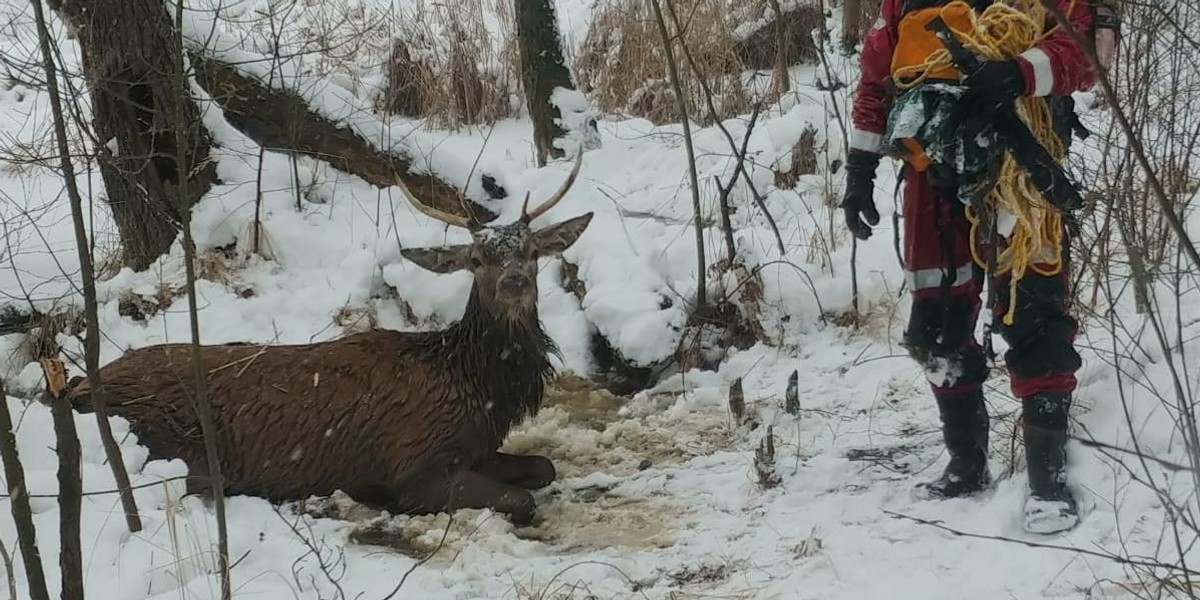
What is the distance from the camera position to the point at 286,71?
267 inches

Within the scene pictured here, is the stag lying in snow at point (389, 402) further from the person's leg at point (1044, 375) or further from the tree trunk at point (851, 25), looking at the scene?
the tree trunk at point (851, 25)

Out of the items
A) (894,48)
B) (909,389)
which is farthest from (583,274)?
(894,48)

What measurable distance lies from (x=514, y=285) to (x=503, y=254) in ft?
0.71

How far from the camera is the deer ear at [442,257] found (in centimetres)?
458

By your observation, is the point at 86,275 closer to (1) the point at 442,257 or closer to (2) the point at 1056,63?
(1) the point at 442,257

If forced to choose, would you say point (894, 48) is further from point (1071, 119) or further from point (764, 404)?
point (764, 404)

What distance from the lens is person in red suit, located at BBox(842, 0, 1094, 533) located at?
9.80 feet

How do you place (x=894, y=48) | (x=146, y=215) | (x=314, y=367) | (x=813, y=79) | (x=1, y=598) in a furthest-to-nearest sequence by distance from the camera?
(x=813, y=79), (x=146, y=215), (x=314, y=367), (x=894, y=48), (x=1, y=598)

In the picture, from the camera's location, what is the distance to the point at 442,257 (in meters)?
4.61

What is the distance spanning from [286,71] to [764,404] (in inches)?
152

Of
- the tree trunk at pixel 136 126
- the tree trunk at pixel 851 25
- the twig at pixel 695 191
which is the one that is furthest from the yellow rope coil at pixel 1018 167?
the tree trunk at pixel 851 25

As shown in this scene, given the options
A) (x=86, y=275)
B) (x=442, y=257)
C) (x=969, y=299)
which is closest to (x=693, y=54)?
(x=442, y=257)

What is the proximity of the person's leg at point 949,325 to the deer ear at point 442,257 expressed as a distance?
1939 mm

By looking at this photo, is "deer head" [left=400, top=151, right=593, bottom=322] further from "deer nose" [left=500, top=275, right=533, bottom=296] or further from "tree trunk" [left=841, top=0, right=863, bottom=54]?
"tree trunk" [left=841, top=0, right=863, bottom=54]
